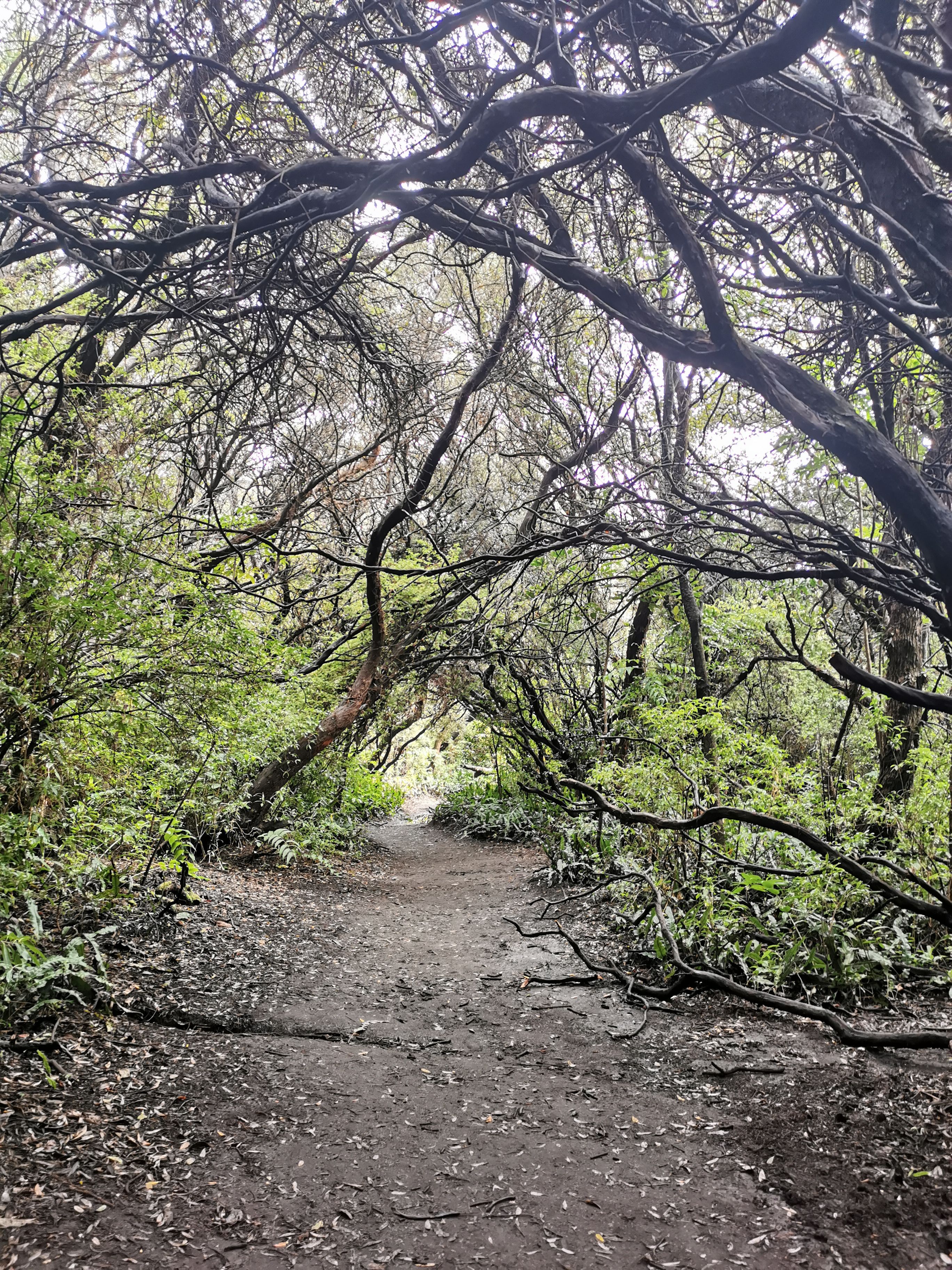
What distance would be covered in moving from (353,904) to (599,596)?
4336 mm

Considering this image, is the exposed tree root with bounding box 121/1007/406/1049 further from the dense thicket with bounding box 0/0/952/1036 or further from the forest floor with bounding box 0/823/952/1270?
the dense thicket with bounding box 0/0/952/1036

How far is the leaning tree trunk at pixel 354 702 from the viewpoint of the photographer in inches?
306

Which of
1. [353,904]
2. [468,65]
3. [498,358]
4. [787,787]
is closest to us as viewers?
[468,65]

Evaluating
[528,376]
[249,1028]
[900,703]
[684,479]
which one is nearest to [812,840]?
[249,1028]

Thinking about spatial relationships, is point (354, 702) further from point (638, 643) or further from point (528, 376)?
point (528, 376)

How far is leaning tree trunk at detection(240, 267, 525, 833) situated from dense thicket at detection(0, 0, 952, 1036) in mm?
150

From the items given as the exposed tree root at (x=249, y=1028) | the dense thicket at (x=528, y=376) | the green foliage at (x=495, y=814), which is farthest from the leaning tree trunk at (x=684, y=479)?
the green foliage at (x=495, y=814)

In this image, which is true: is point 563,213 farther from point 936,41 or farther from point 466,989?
point 466,989

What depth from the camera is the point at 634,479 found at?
3424mm

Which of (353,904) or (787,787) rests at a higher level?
(787,787)

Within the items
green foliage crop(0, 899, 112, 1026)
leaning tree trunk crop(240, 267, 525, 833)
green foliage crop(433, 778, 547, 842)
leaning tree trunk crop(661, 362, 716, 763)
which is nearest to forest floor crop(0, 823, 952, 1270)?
green foliage crop(0, 899, 112, 1026)

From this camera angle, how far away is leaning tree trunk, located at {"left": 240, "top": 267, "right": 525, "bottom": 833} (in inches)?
306

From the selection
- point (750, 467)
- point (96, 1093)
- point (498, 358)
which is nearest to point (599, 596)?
point (498, 358)

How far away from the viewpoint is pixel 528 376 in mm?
6930
